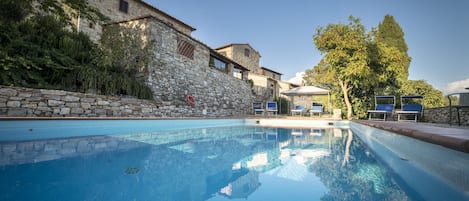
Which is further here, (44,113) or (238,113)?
(238,113)

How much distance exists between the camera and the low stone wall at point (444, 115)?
5804 millimetres

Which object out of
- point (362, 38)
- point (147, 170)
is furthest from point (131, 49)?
point (362, 38)

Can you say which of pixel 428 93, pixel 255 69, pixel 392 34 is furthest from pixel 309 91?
pixel 255 69

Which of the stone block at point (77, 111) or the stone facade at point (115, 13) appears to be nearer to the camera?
the stone block at point (77, 111)

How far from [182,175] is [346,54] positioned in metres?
9.29

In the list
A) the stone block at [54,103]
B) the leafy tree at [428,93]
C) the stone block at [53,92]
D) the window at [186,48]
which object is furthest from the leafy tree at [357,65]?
the stone block at [54,103]

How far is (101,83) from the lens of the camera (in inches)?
253

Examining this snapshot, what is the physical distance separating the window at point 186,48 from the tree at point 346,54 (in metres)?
6.60

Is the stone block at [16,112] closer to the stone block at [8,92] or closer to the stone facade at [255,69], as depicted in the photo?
the stone block at [8,92]

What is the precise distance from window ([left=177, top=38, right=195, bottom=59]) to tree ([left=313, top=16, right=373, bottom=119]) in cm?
660

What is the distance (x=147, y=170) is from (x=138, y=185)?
48cm

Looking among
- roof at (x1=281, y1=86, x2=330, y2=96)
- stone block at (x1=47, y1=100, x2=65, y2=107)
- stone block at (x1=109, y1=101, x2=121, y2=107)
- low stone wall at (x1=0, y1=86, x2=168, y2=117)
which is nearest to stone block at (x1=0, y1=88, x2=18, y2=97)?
low stone wall at (x1=0, y1=86, x2=168, y2=117)

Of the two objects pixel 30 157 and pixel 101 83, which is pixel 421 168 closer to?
pixel 30 157

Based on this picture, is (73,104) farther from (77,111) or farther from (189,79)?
(189,79)
